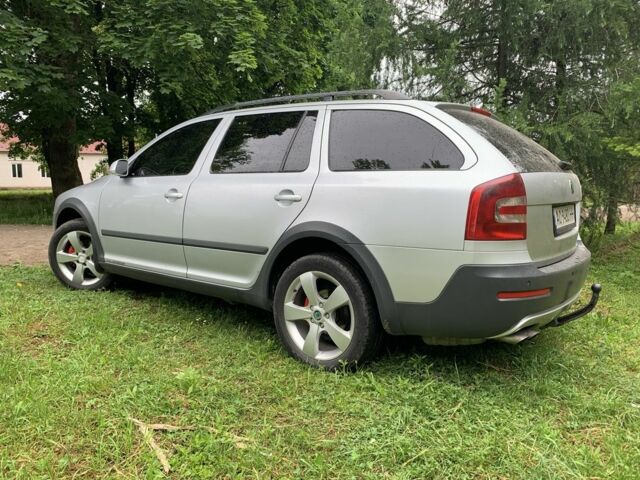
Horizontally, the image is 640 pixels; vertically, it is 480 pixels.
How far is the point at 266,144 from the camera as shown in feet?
11.5

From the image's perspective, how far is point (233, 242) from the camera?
11.1ft

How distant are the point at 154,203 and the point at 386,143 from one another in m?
2.02

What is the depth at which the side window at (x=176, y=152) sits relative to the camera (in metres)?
3.92

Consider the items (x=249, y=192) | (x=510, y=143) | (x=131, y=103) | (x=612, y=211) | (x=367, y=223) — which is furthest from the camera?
(x=131, y=103)

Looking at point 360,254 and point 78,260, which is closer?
point 360,254

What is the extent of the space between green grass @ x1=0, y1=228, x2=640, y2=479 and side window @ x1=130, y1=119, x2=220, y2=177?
1234 mm

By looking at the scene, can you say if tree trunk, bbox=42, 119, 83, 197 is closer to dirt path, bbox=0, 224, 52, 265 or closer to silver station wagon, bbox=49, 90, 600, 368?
dirt path, bbox=0, 224, 52, 265

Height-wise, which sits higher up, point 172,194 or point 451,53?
point 451,53

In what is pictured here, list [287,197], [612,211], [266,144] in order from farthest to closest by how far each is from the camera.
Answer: [612,211], [266,144], [287,197]

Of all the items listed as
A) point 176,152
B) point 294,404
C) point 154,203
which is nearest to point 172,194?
point 154,203

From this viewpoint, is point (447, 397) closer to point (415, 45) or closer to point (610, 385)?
point (610, 385)

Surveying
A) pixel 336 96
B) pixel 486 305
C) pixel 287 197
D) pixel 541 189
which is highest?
pixel 336 96

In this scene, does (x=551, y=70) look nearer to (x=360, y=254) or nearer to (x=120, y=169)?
(x=360, y=254)

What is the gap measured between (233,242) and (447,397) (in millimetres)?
1703
